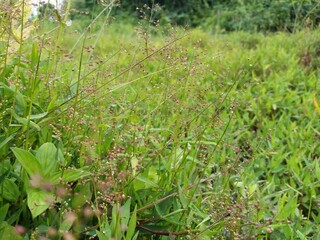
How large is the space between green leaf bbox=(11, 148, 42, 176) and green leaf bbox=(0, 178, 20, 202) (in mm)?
103

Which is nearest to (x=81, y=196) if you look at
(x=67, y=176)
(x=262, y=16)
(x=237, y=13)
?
(x=67, y=176)

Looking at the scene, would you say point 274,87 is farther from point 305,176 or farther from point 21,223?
point 21,223

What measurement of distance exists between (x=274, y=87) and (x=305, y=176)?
1291 mm

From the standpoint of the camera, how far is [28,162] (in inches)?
46.8

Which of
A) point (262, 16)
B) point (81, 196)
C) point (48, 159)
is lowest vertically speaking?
point (262, 16)

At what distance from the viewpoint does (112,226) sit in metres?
1.20

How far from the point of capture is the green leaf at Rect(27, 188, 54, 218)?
1.12m

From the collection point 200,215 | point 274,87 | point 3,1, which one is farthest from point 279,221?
point 274,87

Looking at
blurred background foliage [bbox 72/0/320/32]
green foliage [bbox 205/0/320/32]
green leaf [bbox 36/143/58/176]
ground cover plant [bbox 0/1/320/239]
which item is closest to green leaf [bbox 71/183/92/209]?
ground cover plant [bbox 0/1/320/239]

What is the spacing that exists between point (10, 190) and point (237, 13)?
5.90 m

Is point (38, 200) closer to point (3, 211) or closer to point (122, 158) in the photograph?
point (3, 211)

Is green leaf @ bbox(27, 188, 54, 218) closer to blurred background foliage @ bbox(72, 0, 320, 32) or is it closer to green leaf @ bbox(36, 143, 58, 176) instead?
green leaf @ bbox(36, 143, 58, 176)

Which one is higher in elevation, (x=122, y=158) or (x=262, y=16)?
(x=122, y=158)

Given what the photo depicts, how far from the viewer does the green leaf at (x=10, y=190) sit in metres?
1.27
